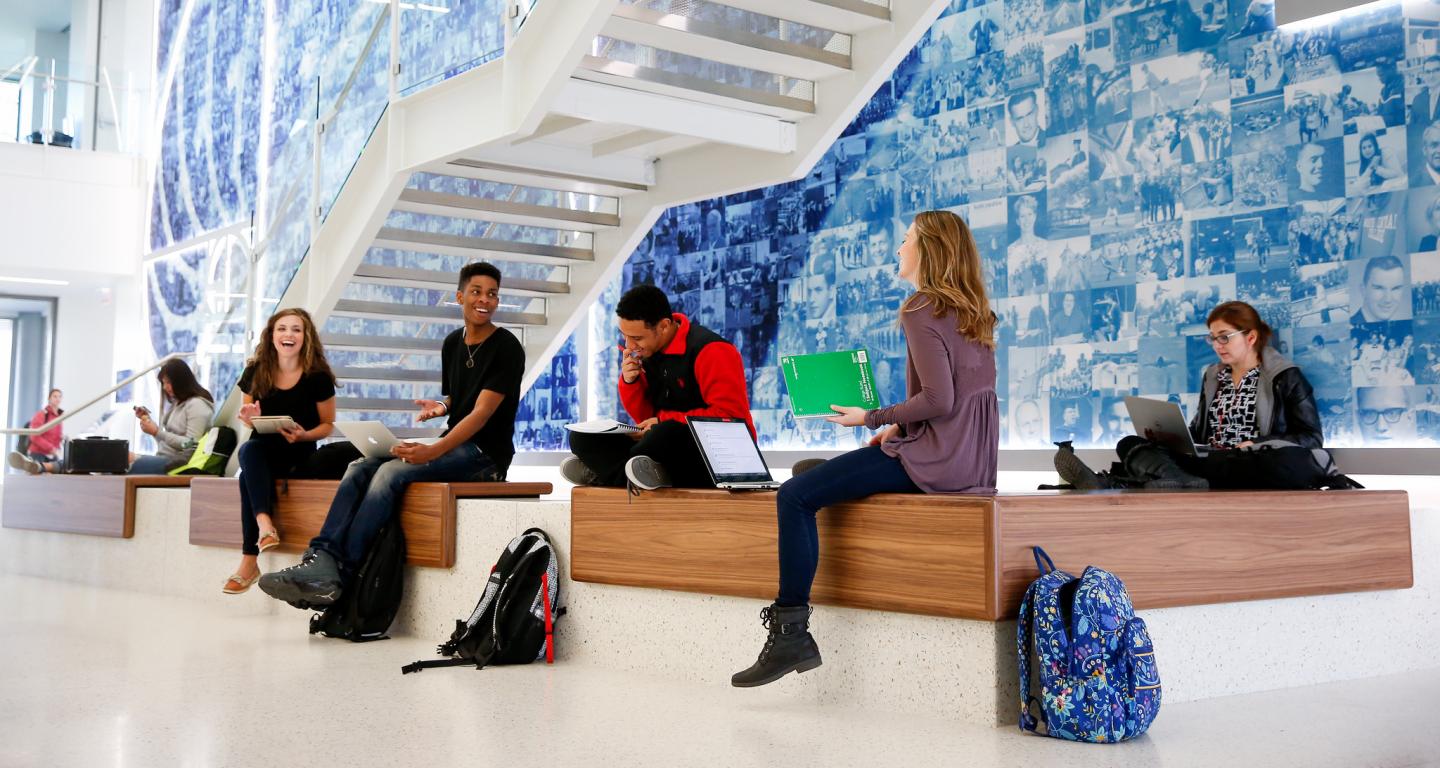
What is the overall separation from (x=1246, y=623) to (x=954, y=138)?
399 centimetres

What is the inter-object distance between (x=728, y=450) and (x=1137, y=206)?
3.26 m

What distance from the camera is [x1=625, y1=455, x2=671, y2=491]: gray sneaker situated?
397cm

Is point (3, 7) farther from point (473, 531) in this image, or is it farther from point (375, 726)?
point (375, 726)

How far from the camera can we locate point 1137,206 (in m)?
6.23

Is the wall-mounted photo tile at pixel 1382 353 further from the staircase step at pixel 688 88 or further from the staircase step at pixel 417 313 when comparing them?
the staircase step at pixel 417 313

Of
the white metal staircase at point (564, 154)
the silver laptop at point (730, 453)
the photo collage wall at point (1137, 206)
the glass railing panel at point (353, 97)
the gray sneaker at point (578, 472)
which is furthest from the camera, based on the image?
the glass railing panel at point (353, 97)

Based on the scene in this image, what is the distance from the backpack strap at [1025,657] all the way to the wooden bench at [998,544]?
6cm

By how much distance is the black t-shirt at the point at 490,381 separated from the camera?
4.83 metres

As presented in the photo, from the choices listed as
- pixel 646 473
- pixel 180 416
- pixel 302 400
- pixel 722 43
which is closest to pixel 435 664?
pixel 646 473

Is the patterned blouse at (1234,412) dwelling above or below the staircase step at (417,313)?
below

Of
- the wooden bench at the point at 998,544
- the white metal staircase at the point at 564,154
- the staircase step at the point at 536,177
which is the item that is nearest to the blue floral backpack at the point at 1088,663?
the wooden bench at the point at 998,544

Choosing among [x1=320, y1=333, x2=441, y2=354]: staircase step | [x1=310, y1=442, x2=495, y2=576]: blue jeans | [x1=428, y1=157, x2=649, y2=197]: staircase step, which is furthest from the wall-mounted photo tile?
[x1=320, y1=333, x2=441, y2=354]: staircase step

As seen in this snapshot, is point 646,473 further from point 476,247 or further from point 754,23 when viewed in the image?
point 476,247

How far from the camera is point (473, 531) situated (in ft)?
15.6
